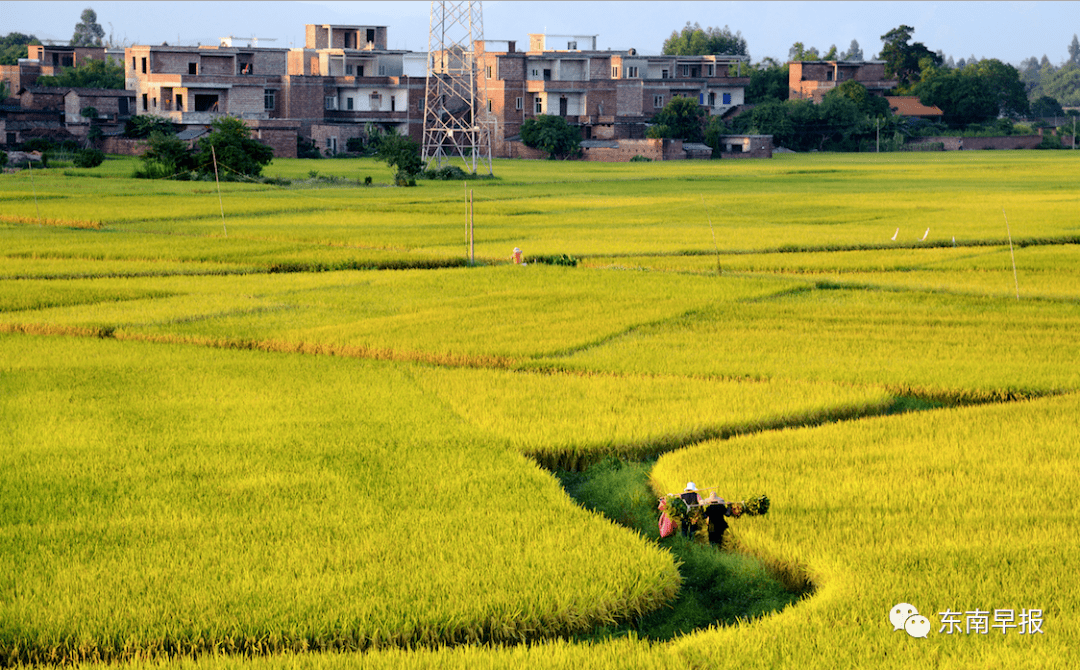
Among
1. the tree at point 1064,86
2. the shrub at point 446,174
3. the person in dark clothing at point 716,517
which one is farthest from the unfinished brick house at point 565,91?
the tree at point 1064,86

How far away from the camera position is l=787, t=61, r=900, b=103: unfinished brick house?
298 ft

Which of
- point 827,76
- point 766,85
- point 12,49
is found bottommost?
point 766,85

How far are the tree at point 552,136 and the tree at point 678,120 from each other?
17.9 ft

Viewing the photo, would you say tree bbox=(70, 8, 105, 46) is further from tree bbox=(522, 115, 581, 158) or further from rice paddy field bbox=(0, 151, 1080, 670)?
rice paddy field bbox=(0, 151, 1080, 670)

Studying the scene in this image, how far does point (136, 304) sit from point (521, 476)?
11181 millimetres

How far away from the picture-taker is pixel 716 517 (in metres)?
7.94

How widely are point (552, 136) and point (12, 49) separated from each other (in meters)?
58.8

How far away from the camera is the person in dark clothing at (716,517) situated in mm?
7840

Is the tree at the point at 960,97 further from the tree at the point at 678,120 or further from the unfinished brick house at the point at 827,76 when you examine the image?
the tree at the point at 678,120

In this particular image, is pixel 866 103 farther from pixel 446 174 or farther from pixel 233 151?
pixel 233 151

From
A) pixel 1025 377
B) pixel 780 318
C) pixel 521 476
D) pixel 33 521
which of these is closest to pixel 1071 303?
pixel 780 318

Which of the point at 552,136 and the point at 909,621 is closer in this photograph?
the point at 909,621

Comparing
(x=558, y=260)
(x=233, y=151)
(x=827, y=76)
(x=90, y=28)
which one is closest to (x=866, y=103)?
(x=827, y=76)

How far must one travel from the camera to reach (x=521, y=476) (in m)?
9.20
